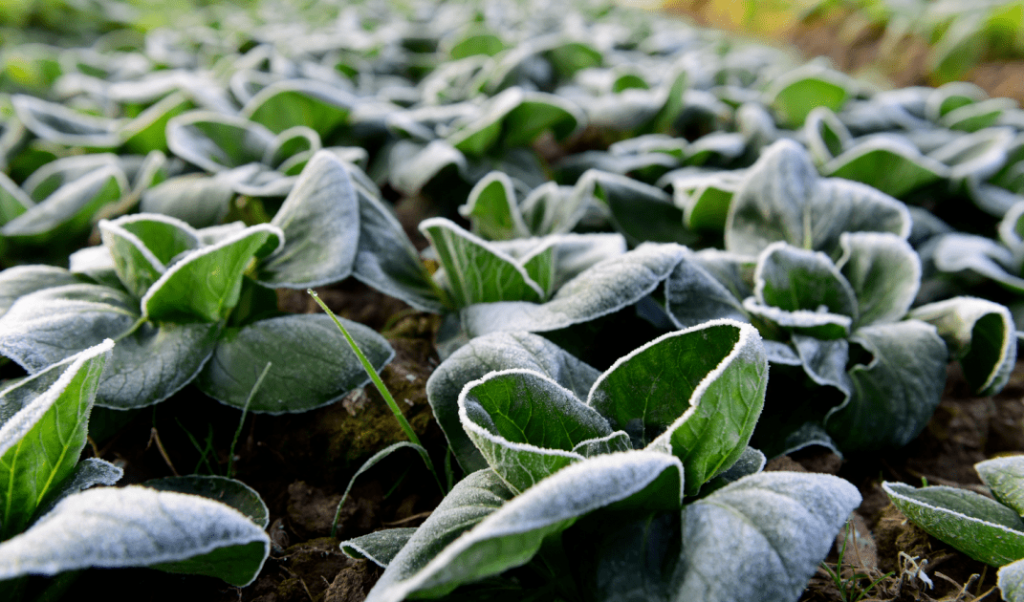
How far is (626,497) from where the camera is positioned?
662 millimetres

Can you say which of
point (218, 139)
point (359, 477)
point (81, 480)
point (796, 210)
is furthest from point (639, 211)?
point (81, 480)

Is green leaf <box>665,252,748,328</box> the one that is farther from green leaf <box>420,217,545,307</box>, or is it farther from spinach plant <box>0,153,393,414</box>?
spinach plant <box>0,153,393,414</box>

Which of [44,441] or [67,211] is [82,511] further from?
[67,211]

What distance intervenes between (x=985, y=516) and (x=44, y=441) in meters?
1.29

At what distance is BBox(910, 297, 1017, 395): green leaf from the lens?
1149mm

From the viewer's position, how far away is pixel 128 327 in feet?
3.57

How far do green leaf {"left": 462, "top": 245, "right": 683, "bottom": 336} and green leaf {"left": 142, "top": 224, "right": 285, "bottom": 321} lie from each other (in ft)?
1.32

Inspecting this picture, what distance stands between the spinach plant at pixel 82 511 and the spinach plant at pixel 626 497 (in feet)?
0.58

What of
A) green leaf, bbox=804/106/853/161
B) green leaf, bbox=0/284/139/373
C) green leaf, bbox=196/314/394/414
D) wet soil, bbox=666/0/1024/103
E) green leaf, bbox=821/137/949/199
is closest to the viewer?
green leaf, bbox=0/284/139/373

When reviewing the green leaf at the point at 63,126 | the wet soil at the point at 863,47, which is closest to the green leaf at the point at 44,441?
the green leaf at the point at 63,126

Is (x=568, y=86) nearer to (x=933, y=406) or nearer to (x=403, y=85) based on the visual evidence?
(x=403, y=85)

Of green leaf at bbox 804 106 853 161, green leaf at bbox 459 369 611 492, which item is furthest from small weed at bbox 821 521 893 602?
green leaf at bbox 804 106 853 161

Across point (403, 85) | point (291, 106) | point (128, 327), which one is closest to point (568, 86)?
point (403, 85)

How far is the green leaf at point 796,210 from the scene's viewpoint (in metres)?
1.42
